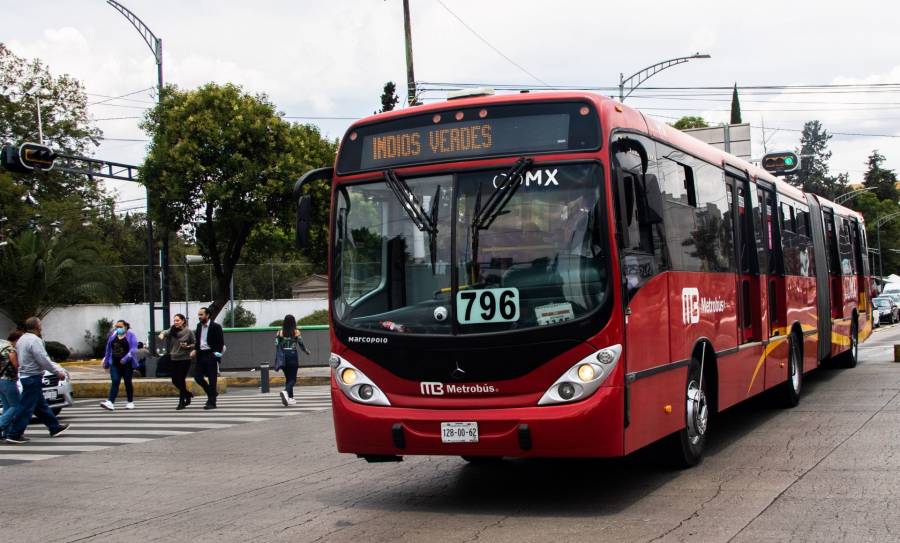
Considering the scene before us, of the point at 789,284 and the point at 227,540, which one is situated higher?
the point at 789,284

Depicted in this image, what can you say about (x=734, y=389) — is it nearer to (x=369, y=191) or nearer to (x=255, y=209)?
(x=369, y=191)

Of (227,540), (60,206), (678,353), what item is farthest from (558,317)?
(60,206)

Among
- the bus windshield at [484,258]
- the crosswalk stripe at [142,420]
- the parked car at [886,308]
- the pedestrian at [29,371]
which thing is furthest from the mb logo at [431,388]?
the parked car at [886,308]

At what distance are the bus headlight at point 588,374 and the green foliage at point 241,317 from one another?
38.5 metres

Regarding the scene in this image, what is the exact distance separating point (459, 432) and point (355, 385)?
100cm

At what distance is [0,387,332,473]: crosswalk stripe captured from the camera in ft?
45.6

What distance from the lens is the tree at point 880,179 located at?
133 metres

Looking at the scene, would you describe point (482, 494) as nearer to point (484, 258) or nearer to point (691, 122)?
point (484, 258)

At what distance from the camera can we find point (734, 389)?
427 inches

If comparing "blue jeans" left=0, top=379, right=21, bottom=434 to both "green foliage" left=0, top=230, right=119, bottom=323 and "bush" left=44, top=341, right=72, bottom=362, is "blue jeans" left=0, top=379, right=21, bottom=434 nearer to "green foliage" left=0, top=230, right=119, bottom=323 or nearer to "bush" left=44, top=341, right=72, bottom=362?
"bush" left=44, top=341, right=72, bottom=362

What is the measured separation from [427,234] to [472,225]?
0.38 meters

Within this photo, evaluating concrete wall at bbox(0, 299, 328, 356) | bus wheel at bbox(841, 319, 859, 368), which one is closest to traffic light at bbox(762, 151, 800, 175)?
bus wheel at bbox(841, 319, 859, 368)

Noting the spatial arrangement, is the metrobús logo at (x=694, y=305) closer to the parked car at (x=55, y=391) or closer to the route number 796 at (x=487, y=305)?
the route number 796 at (x=487, y=305)

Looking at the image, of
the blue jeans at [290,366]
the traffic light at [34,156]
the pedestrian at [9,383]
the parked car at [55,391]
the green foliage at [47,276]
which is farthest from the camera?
the green foliage at [47,276]
